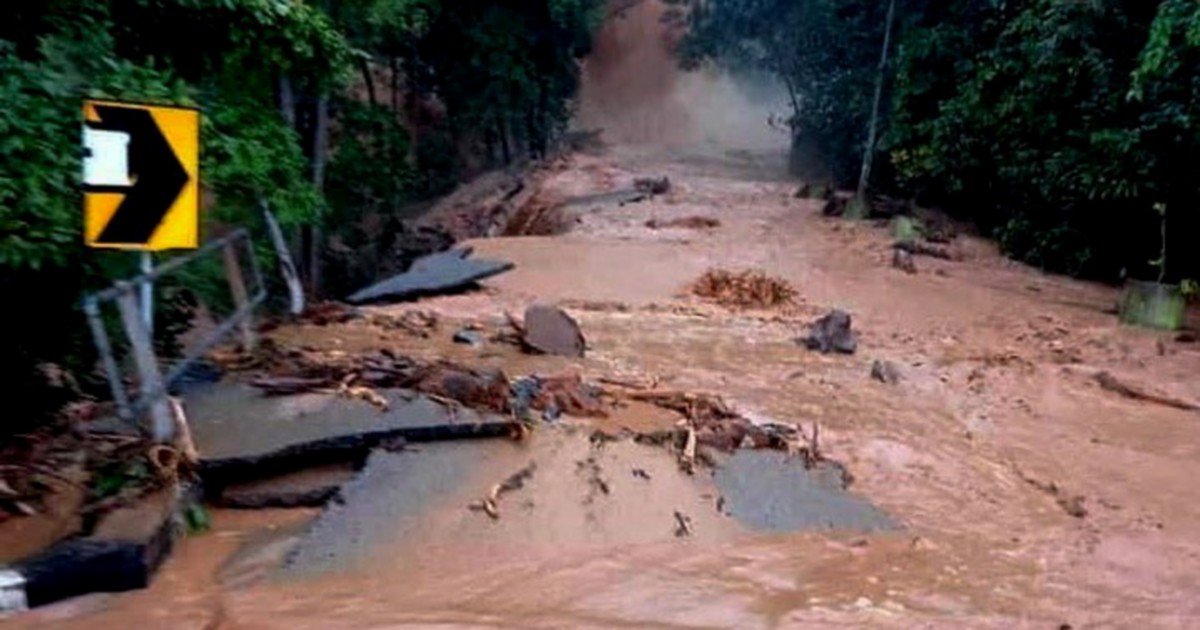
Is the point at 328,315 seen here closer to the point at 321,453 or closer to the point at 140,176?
the point at 321,453

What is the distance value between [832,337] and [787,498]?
14.6 feet

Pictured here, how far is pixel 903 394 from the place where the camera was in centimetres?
806

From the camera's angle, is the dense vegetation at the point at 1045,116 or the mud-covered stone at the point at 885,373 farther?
the dense vegetation at the point at 1045,116

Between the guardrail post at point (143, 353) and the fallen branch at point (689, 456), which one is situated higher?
the guardrail post at point (143, 353)

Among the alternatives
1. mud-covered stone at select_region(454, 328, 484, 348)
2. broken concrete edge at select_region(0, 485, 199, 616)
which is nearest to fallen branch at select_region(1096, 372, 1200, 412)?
mud-covered stone at select_region(454, 328, 484, 348)

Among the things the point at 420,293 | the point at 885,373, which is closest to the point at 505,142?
the point at 420,293

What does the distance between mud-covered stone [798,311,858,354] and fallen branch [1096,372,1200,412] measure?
1.86m

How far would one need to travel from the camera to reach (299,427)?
5.21 m

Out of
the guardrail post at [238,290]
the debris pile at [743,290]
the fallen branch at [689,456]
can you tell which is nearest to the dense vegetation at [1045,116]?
the debris pile at [743,290]

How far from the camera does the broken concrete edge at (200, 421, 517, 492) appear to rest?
4.89m

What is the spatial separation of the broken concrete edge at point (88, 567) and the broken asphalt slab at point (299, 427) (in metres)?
0.60

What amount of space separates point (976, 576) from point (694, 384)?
3248 mm

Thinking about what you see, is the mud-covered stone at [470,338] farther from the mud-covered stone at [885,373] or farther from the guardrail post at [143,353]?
the guardrail post at [143,353]

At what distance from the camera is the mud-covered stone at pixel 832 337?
9.48 meters
